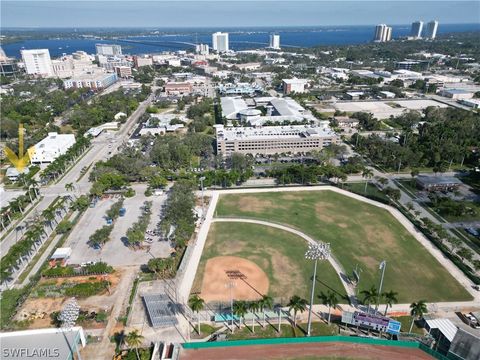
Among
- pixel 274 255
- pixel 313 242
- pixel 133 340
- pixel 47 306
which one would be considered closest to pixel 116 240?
pixel 47 306

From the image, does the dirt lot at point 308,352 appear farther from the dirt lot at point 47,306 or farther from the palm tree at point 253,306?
the dirt lot at point 47,306

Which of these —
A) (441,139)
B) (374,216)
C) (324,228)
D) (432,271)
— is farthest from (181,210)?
(441,139)

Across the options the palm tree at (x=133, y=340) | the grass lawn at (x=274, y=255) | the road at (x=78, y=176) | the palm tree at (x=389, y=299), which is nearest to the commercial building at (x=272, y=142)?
the road at (x=78, y=176)

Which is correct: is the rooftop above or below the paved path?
above

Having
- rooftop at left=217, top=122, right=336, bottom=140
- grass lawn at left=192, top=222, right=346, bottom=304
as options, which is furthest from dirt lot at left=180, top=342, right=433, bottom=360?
rooftop at left=217, top=122, right=336, bottom=140

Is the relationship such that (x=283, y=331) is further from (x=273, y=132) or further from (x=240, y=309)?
(x=273, y=132)

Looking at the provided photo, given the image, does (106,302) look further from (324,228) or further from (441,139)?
(441,139)

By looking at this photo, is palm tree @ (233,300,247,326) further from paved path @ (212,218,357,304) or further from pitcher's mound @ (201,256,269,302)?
paved path @ (212,218,357,304)

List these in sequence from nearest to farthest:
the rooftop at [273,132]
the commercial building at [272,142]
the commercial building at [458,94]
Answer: the commercial building at [272,142] < the rooftop at [273,132] < the commercial building at [458,94]
